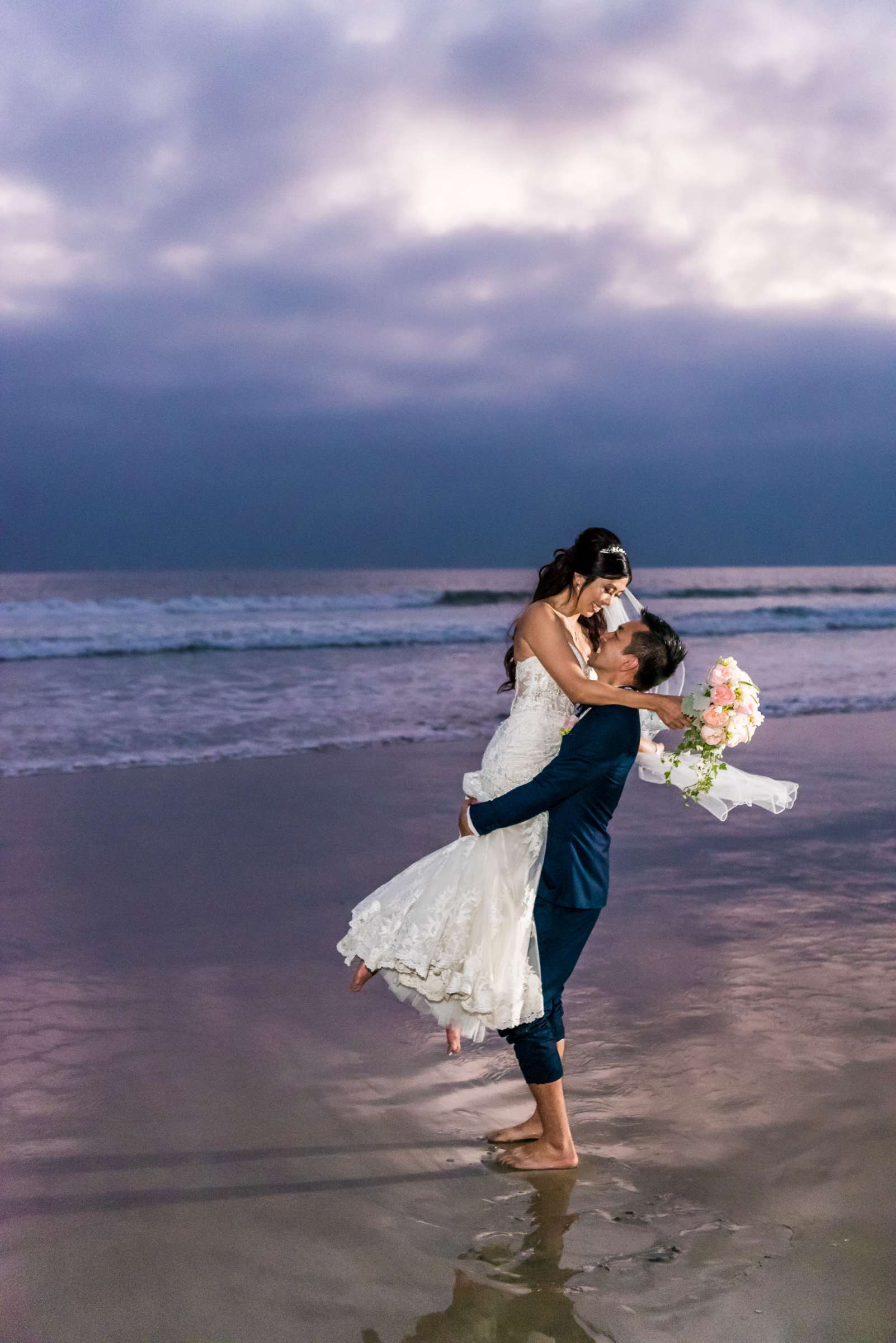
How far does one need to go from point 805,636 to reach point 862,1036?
973 inches

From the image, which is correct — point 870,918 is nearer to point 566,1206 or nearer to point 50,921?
point 566,1206

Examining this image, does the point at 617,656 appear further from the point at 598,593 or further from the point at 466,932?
the point at 466,932

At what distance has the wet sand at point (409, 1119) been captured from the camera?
2600 millimetres

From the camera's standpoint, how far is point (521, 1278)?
2688 millimetres

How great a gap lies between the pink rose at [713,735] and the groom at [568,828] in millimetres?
214

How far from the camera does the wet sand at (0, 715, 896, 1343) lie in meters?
2.60

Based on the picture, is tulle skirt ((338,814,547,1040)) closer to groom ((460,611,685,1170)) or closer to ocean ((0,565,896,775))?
groom ((460,611,685,1170))

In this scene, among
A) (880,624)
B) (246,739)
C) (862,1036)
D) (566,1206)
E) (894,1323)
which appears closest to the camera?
(894,1323)

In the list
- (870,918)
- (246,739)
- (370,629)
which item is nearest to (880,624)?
(370,629)

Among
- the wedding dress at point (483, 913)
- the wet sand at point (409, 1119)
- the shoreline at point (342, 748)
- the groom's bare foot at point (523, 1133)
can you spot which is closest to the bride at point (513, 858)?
the wedding dress at point (483, 913)

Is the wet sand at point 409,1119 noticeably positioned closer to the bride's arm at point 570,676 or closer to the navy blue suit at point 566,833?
the navy blue suit at point 566,833

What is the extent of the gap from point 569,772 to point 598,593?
2.09ft

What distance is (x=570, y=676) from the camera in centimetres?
340

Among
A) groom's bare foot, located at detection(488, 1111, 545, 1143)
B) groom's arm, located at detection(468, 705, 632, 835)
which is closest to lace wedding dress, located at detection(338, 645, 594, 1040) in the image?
groom's arm, located at detection(468, 705, 632, 835)
